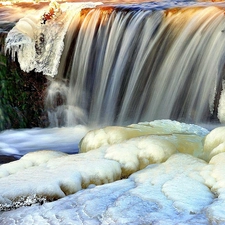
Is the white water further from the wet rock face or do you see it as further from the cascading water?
the wet rock face

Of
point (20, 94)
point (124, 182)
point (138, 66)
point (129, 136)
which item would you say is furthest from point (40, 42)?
point (124, 182)

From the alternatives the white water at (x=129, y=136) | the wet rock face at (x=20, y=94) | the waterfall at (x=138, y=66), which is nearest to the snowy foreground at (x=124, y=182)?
the white water at (x=129, y=136)

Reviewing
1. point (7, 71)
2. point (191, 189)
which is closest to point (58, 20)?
point (7, 71)

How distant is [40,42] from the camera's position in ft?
27.0

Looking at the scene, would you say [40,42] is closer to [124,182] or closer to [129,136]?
[129,136]

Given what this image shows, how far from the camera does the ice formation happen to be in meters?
8.10

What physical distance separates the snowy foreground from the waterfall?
6.94 feet

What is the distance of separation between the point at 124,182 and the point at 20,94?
4941 mm

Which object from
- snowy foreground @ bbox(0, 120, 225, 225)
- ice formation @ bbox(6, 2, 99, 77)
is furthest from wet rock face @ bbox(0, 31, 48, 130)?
snowy foreground @ bbox(0, 120, 225, 225)

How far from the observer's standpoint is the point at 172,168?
12.3 ft

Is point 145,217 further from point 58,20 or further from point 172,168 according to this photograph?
point 58,20

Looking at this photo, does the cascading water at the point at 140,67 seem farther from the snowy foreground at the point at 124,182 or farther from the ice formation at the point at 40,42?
the snowy foreground at the point at 124,182

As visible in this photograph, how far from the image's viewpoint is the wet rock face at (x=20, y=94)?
26.5 ft

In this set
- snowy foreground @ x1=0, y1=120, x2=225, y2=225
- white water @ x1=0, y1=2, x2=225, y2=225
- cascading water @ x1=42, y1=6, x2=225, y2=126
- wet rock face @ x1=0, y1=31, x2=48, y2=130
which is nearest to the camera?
snowy foreground @ x1=0, y1=120, x2=225, y2=225
